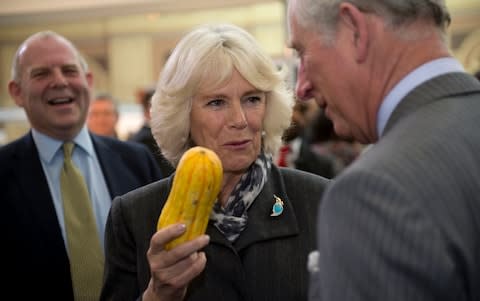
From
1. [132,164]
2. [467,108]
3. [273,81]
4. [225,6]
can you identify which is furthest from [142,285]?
[225,6]

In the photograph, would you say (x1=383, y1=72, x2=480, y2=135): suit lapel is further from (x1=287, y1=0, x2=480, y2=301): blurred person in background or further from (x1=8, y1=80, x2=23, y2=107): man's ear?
(x1=8, y1=80, x2=23, y2=107): man's ear

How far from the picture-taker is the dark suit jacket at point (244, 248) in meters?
2.04

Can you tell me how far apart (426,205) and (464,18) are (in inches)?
266

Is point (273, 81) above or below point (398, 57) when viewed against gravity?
below

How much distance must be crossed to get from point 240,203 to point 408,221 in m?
1.21

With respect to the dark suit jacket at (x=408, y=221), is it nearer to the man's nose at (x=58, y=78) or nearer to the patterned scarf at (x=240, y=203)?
the patterned scarf at (x=240, y=203)

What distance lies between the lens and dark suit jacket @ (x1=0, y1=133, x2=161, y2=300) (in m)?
2.63

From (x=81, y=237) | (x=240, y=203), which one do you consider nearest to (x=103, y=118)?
(x=81, y=237)

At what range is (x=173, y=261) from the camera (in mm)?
1663

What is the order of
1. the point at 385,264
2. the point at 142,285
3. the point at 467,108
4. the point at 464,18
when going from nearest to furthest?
the point at 385,264
the point at 467,108
the point at 142,285
the point at 464,18

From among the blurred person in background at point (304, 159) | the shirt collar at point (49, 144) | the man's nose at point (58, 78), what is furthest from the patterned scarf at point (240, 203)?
the blurred person in background at point (304, 159)

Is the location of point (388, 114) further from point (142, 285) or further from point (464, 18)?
point (464, 18)

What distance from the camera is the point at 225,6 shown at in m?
7.71

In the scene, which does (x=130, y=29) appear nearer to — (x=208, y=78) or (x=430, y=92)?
(x=208, y=78)
